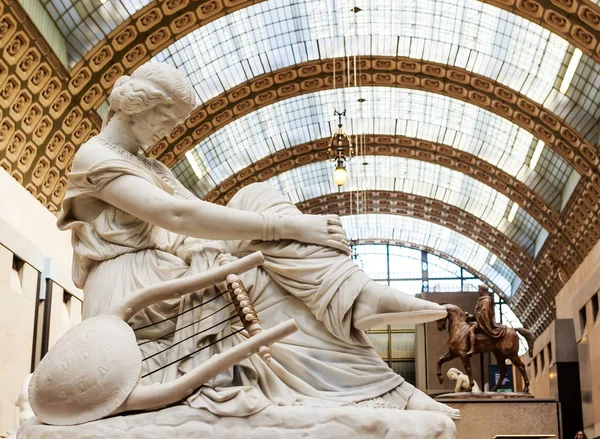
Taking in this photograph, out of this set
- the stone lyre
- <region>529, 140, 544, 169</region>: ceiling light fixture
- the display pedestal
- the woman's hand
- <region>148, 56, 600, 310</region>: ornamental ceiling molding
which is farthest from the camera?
<region>529, 140, 544, 169</region>: ceiling light fixture

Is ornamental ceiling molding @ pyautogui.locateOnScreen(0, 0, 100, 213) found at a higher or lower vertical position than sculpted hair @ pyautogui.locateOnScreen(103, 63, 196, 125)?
higher

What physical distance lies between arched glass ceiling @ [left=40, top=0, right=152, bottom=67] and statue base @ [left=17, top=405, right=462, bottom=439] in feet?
52.1

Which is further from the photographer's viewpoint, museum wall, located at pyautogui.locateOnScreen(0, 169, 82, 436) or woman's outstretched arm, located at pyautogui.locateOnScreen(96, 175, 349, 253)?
museum wall, located at pyautogui.locateOnScreen(0, 169, 82, 436)

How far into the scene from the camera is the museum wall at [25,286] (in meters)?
17.0

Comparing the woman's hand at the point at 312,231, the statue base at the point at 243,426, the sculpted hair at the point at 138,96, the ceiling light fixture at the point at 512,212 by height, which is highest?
the ceiling light fixture at the point at 512,212

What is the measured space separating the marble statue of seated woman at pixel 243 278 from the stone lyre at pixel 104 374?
0.13 meters

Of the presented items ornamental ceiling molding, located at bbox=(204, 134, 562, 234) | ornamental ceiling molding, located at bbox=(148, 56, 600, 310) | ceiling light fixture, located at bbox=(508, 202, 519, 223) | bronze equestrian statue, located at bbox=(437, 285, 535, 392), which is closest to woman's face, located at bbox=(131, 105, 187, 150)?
bronze equestrian statue, located at bbox=(437, 285, 535, 392)

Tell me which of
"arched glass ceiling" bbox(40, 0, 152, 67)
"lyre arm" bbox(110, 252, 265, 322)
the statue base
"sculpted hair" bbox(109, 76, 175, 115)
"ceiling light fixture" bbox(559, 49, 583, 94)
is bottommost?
the statue base

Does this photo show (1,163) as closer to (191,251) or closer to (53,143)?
(53,143)

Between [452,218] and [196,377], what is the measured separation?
1501 inches

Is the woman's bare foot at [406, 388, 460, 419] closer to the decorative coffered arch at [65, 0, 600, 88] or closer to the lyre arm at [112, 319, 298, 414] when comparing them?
the lyre arm at [112, 319, 298, 414]

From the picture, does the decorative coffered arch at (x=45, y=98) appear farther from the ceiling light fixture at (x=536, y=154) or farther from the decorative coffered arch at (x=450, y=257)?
the decorative coffered arch at (x=450, y=257)

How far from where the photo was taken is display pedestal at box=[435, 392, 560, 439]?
16.1m

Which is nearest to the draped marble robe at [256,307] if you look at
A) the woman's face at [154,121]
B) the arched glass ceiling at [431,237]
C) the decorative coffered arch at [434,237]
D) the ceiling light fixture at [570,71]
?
the woman's face at [154,121]
